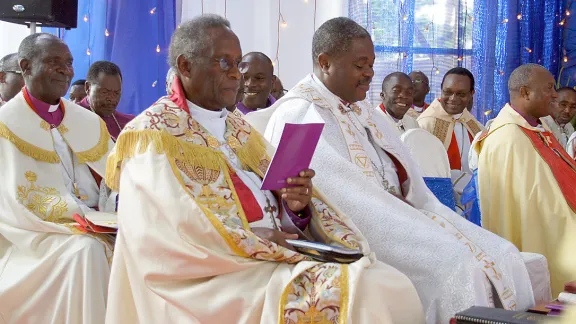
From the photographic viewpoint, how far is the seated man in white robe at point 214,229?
9.50ft

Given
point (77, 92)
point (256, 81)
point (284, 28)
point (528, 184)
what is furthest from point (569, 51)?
point (77, 92)

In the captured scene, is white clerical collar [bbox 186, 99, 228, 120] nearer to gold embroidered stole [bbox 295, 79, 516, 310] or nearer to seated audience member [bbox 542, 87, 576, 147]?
gold embroidered stole [bbox 295, 79, 516, 310]

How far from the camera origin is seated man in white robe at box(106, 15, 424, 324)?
2895 millimetres

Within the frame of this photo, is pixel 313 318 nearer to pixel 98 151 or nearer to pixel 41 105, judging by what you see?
pixel 98 151

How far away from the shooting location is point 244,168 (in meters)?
3.52

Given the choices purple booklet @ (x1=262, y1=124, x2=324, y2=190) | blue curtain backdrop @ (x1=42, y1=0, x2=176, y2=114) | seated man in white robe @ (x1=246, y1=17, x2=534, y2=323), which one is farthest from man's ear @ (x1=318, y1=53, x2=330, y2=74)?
blue curtain backdrop @ (x1=42, y1=0, x2=176, y2=114)

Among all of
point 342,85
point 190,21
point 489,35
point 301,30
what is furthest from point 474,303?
point 489,35

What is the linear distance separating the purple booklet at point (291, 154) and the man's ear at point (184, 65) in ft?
2.19

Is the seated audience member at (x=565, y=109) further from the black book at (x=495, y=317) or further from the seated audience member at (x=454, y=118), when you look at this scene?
the black book at (x=495, y=317)

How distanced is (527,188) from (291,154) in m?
2.40

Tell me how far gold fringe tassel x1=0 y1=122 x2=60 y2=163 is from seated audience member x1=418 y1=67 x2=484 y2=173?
4402mm

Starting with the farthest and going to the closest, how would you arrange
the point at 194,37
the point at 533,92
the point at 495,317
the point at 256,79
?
the point at 256,79
the point at 533,92
the point at 194,37
the point at 495,317

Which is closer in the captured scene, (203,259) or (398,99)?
(203,259)

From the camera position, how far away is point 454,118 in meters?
7.85
